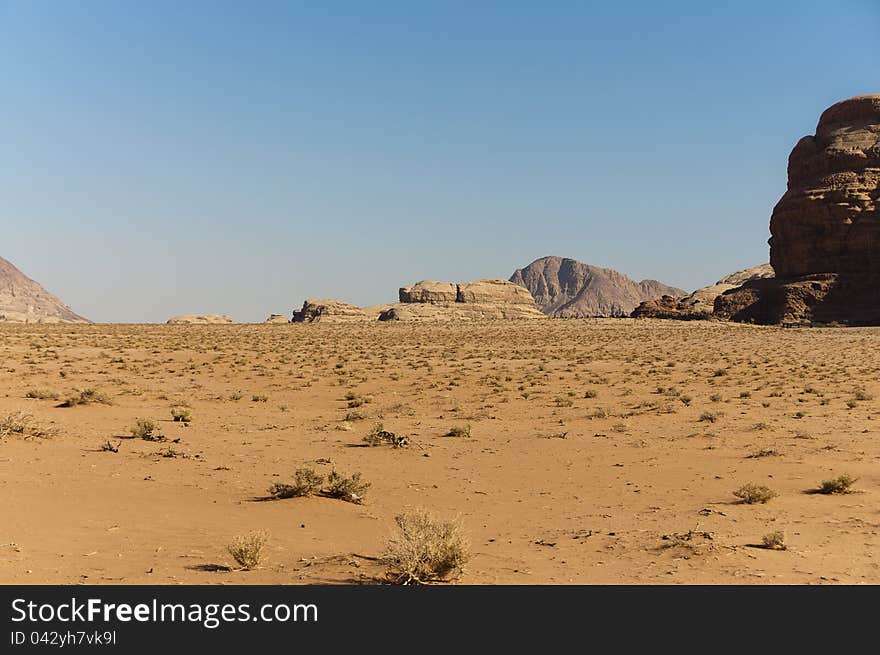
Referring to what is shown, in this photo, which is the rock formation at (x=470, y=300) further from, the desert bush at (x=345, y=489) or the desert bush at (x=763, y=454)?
the desert bush at (x=345, y=489)

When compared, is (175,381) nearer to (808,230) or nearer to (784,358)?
(784,358)

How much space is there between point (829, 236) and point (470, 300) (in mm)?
67025

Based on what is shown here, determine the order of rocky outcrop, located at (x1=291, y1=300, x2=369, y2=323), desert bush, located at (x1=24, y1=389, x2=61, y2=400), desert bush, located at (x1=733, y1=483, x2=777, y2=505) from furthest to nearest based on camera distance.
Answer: rocky outcrop, located at (x1=291, y1=300, x2=369, y2=323) → desert bush, located at (x1=24, y1=389, x2=61, y2=400) → desert bush, located at (x1=733, y1=483, x2=777, y2=505)

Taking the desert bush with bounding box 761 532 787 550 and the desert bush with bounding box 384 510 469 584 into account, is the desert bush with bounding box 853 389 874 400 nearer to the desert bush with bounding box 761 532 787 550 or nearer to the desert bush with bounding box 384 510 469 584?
the desert bush with bounding box 761 532 787 550

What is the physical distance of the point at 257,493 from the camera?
1086cm

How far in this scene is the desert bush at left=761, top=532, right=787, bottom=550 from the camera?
7.89m

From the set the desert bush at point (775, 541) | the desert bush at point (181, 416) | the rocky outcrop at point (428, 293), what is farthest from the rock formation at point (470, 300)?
the desert bush at point (775, 541)

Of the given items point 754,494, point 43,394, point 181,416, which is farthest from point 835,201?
point 754,494

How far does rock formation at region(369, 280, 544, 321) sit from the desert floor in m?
92.2

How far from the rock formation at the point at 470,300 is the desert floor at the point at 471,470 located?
302 feet

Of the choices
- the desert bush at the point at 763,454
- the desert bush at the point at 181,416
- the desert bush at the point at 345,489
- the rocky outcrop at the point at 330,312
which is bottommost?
the desert bush at the point at 763,454

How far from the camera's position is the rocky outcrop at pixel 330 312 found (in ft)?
401

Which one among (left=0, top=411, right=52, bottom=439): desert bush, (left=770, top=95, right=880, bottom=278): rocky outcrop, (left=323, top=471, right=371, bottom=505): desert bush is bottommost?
(left=323, top=471, right=371, bottom=505): desert bush

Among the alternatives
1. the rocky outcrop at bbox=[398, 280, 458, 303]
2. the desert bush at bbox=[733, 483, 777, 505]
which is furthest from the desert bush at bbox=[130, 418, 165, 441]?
the rocky outcrop at bbox=[398, 280, 458, 303]
